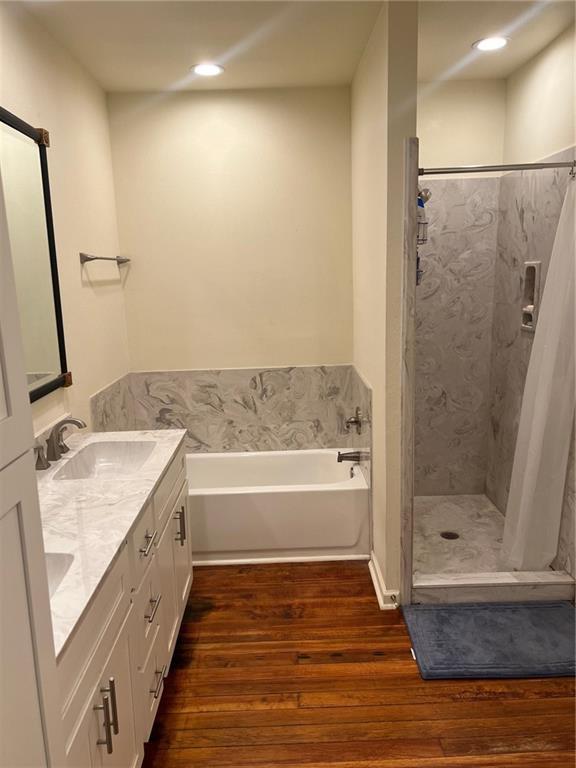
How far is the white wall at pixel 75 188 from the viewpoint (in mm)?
2129

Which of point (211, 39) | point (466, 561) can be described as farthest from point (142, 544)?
point (211, 39)

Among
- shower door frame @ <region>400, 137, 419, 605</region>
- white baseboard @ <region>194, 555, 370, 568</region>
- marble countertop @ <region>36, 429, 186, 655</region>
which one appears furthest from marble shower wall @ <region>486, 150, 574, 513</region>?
marble countertop @ <region>36, 429, 186, 655</region>

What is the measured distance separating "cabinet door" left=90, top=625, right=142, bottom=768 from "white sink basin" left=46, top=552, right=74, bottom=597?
236 millimetres

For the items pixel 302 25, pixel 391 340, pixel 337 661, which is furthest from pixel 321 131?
pixel 337 661

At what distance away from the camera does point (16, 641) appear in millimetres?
776

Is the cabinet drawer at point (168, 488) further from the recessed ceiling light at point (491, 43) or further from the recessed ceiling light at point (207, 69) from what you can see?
the recessed ceiling light at point (491, 43)

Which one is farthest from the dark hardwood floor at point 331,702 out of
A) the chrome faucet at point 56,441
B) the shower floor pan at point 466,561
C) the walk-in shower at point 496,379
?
the chrome faucet at point 56,441

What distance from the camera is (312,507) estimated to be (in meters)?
2.99

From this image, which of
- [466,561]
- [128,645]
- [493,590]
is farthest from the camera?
[466,561]

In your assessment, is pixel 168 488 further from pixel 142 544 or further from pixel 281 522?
pixel 281 522

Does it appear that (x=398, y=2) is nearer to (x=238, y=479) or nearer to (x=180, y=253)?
(x=180, y=253)

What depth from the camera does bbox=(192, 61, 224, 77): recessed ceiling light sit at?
2807mm

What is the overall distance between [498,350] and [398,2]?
197 centimetres

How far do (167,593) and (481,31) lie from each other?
8.94ft
